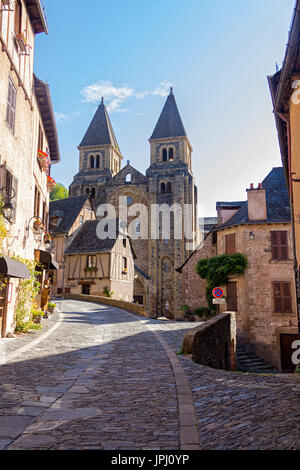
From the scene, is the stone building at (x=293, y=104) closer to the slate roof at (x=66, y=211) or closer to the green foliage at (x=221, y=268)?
the green foliage at (x=221, y=268)

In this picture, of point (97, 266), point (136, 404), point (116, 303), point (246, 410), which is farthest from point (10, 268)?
point (97, 266)

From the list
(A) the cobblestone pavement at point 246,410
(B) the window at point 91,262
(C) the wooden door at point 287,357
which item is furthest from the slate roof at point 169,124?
(A) the cobblestone pavement at point 246,410

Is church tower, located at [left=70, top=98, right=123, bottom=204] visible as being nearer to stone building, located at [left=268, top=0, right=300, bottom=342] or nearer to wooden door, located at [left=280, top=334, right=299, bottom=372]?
wooden door, located at [left=280, top=334, right=299, bottom=372]

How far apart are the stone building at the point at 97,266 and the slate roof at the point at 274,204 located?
1434 cm

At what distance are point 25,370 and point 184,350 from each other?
3.70 metres

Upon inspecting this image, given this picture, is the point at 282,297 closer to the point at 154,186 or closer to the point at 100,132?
the point at 154,186

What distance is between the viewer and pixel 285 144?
10359 mm

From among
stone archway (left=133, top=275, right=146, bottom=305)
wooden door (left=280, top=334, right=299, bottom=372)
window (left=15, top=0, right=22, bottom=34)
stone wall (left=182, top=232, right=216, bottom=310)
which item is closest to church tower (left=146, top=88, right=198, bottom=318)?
stone archway (left=133, top=275, right=146, bottom=305)

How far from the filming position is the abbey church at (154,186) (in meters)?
46.1

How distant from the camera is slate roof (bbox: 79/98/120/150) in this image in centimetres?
5788

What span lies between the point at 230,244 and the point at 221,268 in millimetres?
1447

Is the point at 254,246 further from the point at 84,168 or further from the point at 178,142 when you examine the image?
the point at 84,168

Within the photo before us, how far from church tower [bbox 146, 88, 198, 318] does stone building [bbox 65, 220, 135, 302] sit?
32.9ft

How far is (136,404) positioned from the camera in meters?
4.81
